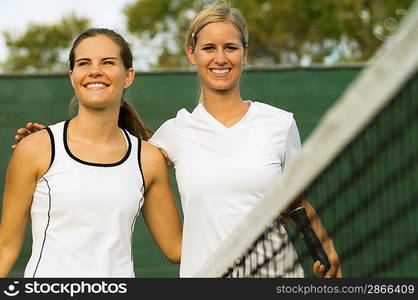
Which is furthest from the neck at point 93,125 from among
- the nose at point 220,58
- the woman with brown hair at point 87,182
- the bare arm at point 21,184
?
the nose at point 220,58

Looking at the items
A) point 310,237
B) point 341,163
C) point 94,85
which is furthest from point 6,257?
point 341,163

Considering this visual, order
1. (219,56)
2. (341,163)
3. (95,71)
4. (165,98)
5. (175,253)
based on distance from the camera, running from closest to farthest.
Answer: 1. (341,163)
2. (95,71)
3. (219,56)
4. (175,253)
5. (165,98)

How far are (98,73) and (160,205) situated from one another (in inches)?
20.9

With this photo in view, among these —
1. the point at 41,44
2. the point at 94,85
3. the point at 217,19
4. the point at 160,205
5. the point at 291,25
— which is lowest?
the point at 160,205

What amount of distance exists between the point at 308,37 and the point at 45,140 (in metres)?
26.2

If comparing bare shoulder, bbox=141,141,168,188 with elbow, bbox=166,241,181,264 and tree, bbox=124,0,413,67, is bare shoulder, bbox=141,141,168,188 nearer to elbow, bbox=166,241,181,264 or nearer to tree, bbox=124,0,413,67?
elbow, bbox=166,241,181,264

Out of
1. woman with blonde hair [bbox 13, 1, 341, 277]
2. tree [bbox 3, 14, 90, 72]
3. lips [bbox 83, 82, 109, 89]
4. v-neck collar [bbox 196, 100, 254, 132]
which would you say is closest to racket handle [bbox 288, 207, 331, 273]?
woman with blonde hair [bbox 13, 1, 341, 277]

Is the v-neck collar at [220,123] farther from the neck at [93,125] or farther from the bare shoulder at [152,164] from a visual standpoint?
the neck at [93,125]

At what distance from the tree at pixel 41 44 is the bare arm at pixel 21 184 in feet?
102

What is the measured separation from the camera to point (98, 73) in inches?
118

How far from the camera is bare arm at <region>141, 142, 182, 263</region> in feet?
10.4

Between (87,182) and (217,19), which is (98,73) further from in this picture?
(217,19)

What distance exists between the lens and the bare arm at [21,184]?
298 cm

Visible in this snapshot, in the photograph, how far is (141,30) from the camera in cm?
3225
